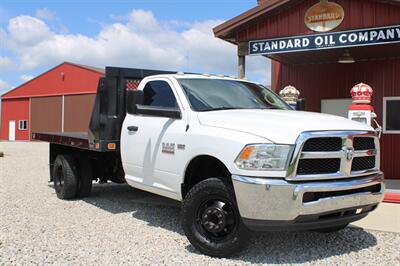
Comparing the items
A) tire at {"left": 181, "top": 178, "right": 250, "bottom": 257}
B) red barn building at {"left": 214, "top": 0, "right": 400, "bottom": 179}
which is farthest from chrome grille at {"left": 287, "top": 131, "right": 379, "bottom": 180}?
red barn building at {"left": 214, "top": 0, "right": 400, "bottom": 179}

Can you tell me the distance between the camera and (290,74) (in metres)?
12.7

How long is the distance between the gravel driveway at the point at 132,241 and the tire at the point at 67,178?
0.31m

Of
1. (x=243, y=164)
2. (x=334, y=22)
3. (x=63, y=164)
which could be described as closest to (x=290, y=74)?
(x=334, y=22)

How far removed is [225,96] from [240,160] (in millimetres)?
1538

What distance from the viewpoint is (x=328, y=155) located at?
4.45 metres

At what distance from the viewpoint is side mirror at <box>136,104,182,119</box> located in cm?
551

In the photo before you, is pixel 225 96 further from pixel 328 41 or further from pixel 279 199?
pixel 328 41

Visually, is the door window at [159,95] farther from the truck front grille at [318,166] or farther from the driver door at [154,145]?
the truck front grille at [318,166]

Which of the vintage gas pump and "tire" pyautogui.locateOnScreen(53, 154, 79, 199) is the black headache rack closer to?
"tire" pyautogui.locateOnScreen(53, 154, 79, 199)

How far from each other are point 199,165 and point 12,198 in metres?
4.59

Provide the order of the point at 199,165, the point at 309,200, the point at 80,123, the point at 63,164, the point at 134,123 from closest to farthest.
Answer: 1. the point at 309,200
2. the point at 199,165
3. the point at 134,123
4. the point at 63,164
5. the point at 80,123

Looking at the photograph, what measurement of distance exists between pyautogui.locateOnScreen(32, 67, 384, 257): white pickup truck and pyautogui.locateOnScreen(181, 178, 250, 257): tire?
0.01 m

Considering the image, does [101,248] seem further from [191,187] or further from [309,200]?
[309,200]

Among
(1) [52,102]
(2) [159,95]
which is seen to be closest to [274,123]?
(2) [159,95]
